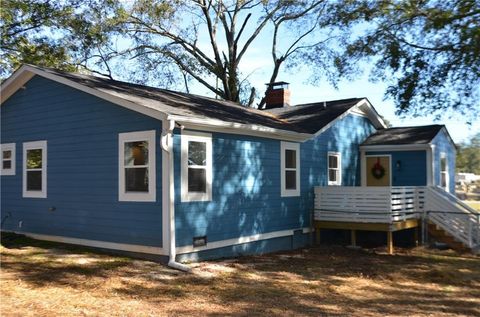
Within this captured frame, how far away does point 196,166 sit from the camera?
10273 millimetres

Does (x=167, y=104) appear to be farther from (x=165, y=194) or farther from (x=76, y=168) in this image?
(x=76, y=168)

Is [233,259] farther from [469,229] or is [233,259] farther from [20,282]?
[469,229]

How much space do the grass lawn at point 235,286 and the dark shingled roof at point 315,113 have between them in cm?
482

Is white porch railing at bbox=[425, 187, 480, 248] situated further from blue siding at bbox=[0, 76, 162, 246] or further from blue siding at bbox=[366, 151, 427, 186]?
blue siding at bbox=[0, 76, 162, 246]

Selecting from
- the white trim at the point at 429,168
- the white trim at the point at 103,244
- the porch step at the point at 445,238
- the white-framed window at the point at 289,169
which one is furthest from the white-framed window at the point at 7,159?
the white trim at the point at 429,168

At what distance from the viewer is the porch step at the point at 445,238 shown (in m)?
13.2

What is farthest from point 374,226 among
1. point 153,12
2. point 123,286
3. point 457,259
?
point 153,12

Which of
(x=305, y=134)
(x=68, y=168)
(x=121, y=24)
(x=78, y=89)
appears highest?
(x=121, y=24)

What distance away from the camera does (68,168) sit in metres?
11.8

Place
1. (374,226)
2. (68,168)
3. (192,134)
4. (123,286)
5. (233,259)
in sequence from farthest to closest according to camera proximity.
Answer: (374,226) → (68,168) → (233,259) → (192,134) → (123,286)

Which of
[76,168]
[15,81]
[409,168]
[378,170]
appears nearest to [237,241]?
[76,168]

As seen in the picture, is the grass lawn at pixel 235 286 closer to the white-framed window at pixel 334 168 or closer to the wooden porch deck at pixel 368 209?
the wooden porch deck at pixel 368 209

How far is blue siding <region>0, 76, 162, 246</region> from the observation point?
407 inches

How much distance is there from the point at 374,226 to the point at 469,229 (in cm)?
263
